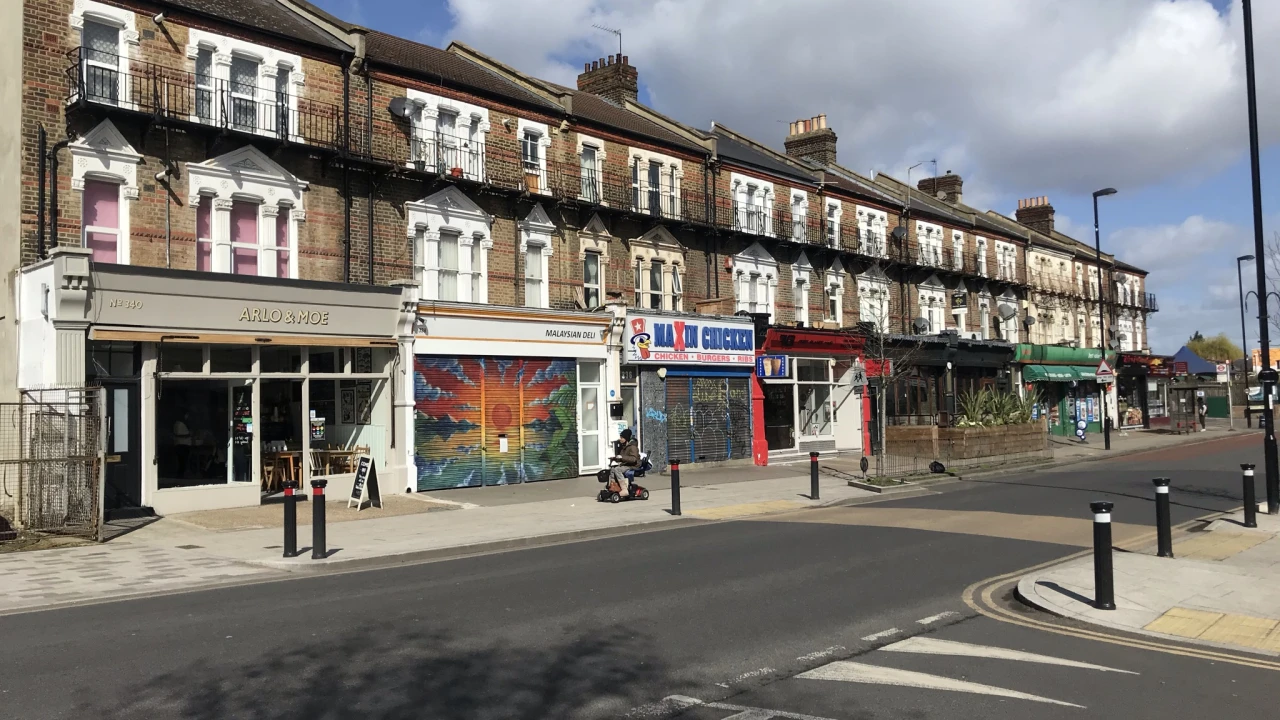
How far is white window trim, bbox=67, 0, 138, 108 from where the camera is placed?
1775cm

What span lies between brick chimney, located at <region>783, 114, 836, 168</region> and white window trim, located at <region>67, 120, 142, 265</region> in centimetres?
3024

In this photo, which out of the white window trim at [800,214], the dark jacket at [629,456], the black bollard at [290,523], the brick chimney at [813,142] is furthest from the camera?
the brick chimney at [813,142]

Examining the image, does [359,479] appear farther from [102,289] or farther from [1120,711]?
[1120,711]

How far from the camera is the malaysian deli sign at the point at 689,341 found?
26125 mm

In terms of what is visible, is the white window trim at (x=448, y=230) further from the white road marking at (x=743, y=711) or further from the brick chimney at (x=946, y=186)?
the brick chimney at (x=946, y=186)

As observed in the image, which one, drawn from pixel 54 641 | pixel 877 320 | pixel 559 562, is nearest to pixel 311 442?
pixel 559 562

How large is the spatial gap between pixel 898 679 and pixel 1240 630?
12.6 feet

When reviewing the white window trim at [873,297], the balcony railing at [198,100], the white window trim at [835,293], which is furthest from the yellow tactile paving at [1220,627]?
the white window trim at [873,297]

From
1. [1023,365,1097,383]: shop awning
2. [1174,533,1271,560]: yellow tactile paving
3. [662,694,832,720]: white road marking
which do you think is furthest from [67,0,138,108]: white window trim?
[1023,365,1097,383]: shop awning

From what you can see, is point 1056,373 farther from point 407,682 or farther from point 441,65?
point 407,682

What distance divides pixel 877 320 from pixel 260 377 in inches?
960

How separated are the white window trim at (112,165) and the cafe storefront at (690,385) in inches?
484

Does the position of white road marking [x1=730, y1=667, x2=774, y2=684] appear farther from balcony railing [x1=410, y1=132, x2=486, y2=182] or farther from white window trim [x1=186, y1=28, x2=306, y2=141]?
balcony railing [x1=410, y1=132, x2=486, y2=182]

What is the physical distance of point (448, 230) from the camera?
76.5ft
